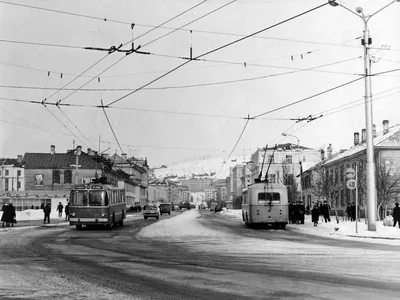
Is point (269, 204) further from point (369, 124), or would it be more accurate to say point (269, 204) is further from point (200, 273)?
point (200, 273)

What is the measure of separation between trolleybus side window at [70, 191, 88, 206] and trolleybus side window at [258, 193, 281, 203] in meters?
10.2

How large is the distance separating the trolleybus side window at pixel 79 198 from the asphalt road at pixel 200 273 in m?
13.7

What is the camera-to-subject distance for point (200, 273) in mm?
11703

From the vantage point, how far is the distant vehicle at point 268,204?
33.2m

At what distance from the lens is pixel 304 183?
94.4 metres

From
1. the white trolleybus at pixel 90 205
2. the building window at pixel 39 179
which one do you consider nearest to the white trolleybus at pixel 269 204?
the white trolleybus at pixel 90 205

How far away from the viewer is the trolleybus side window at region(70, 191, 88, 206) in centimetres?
3209

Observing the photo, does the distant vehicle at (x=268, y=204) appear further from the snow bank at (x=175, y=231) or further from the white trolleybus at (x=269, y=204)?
the snow bank at (x=175, y=231)

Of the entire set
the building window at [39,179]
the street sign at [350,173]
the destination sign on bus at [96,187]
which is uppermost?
the building window at [39,179]

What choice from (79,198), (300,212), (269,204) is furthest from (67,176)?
(269,204)

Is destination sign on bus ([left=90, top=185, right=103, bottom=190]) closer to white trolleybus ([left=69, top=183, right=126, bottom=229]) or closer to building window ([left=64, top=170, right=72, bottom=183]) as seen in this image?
white trolleybus ([left=69, top=183, right=126, bottom=229])

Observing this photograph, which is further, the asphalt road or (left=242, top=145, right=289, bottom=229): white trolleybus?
(left=242, top=145, right=289, bottom=229): white trolleybus

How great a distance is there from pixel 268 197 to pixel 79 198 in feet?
36.5

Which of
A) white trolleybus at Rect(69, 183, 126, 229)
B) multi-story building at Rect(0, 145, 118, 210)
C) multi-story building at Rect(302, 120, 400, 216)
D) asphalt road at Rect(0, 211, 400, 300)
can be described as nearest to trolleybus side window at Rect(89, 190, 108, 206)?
white trolleybus at Rect(69, 183, 126, 229)
